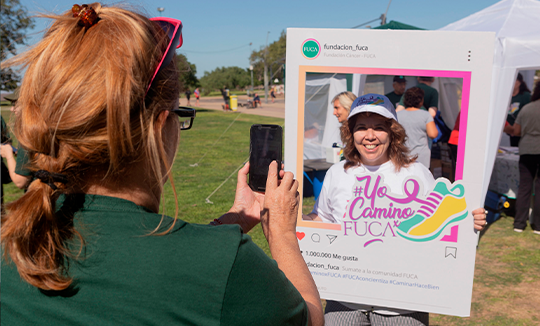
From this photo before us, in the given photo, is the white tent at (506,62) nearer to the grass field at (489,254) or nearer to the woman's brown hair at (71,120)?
the grass field at (489,254)

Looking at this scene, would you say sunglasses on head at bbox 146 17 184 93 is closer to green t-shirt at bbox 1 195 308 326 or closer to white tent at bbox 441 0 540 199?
green t-shirt at bbox 1 195 308 326

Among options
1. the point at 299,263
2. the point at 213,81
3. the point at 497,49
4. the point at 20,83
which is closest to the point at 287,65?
the point at 299,263

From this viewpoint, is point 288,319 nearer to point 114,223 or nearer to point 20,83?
point 114,223

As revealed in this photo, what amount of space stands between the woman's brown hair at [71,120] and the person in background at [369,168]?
132cm

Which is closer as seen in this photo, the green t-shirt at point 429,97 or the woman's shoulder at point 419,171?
the woman's shoulder at point 419,171

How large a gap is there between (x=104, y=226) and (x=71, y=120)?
224 millimetres

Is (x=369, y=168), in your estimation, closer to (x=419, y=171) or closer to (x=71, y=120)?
(x=419, y=171)

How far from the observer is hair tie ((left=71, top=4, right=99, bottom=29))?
85 centimetres

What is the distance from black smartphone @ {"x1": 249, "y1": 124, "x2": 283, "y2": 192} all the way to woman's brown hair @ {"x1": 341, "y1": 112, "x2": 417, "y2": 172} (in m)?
0.62

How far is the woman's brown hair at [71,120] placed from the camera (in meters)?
0.78

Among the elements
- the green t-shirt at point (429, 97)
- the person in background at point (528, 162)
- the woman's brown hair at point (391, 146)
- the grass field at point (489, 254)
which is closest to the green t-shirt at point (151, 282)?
the grass field at point (489, 254)

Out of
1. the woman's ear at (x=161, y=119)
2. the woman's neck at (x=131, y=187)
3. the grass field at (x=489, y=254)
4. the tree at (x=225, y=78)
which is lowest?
the grass field at (x=489, y=254)

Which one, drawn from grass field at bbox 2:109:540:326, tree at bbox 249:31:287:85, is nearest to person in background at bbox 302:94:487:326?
grass field at bbox 2:109:540:326

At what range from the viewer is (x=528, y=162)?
5.39m
